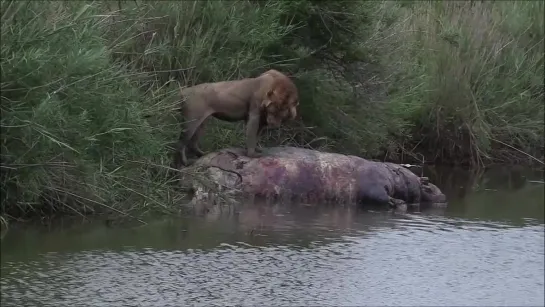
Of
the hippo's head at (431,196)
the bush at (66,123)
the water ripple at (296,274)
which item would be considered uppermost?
the bush at (66,123)

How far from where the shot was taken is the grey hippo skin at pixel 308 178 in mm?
10625

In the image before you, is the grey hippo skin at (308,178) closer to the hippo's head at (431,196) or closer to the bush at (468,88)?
the hippo's head at (431,196)

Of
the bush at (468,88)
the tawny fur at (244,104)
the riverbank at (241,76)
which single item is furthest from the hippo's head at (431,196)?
the bush at (468,88)

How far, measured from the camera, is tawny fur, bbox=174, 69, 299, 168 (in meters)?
10.7

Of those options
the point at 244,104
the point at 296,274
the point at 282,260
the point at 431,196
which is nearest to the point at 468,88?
the point at 431,196

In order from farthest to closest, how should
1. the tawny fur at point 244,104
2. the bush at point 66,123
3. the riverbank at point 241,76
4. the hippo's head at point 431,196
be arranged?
the hippo's head at point 431,196, the tawny fur at point 244,104, the riverbank at point 241,76, the bush at point 66,123

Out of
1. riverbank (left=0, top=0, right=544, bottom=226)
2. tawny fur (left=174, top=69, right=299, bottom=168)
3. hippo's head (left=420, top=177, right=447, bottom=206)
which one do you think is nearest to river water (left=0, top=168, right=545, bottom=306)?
riverbank (left=0, top=0, right=544, bottom=226)

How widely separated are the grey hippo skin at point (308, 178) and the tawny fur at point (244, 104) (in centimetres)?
25

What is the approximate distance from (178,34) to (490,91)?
18.4 ft

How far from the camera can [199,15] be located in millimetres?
11938

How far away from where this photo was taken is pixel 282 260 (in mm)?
7930

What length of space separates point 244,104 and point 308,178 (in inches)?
38.2

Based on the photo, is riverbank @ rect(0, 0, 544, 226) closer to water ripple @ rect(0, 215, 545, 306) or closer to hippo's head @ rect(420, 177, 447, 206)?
water ripple @ rect(0, 215, 545, 306)

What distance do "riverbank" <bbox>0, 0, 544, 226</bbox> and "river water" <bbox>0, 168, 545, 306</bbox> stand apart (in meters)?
0.64
